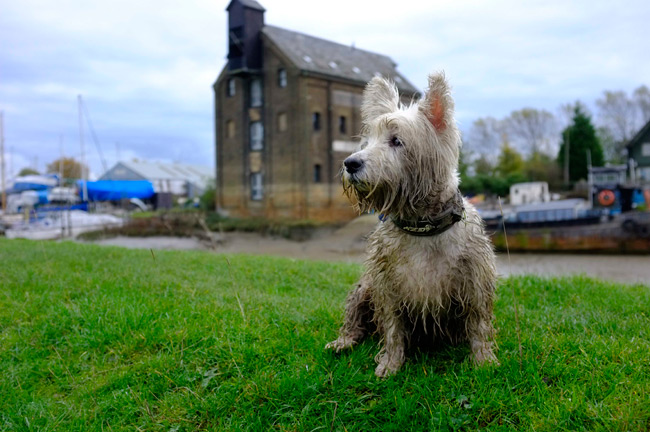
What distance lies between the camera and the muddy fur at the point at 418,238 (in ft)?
10.2

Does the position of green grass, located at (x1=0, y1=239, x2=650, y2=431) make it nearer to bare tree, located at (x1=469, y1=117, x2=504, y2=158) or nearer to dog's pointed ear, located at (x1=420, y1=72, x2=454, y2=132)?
dog's pointed ear, located at (x1=420, y1=72, x2=454, y2=132)

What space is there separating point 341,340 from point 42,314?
3319 millimetres

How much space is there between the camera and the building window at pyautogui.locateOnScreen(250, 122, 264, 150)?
3722cm

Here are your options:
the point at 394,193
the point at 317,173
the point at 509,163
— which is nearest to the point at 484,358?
the point at 394,193

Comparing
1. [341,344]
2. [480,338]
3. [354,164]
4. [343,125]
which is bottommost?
[341,344]

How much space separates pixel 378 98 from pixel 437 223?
38.7 inches

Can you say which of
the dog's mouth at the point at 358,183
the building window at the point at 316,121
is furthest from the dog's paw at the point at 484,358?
the building window at the point at 316,121

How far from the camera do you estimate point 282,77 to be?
35250mm

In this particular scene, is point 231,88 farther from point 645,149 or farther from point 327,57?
point 645,149

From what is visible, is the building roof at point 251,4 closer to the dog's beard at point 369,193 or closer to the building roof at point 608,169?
the building roof at point 608,169

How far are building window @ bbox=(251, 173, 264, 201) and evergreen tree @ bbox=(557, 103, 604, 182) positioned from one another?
109ft

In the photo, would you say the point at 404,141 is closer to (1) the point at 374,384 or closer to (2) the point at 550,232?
A: (1) the point at 374,384

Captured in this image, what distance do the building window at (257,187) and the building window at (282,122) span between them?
13.4 ft

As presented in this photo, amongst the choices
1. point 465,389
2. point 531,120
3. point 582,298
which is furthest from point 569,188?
point 465,389
